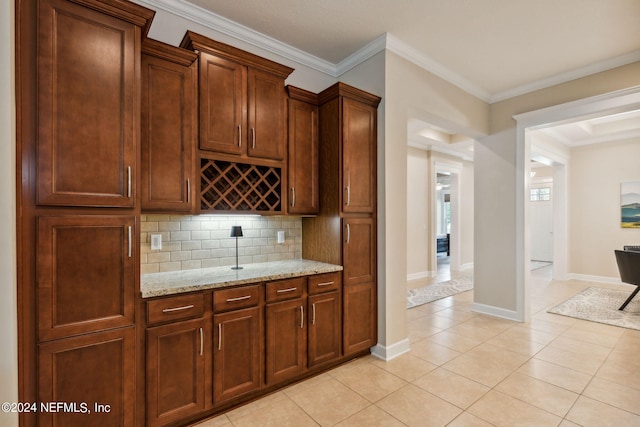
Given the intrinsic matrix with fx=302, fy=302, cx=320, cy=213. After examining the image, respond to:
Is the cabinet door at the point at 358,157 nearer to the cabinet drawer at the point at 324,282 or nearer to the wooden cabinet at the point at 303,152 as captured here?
the wooden cabinet at the point at 303,152

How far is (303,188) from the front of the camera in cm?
288

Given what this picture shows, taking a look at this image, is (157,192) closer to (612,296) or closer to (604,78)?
(604,78)

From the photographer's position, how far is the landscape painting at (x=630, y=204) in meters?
5.80

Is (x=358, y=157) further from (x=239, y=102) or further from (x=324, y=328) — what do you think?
(x=324, y=328)

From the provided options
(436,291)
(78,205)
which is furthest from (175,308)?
(436,291)

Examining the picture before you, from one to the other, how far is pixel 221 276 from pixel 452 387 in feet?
6.76

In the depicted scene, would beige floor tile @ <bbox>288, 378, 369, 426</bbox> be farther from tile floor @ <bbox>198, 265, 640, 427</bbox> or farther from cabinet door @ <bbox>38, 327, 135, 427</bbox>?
cabinet door @ <bbox>38, 327, 135, 427</bbox>

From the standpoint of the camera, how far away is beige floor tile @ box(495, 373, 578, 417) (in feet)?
7.22

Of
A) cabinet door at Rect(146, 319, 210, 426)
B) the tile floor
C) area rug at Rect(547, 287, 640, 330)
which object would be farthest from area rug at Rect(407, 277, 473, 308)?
cabinet door at Rect(146, 319, 210, 426)

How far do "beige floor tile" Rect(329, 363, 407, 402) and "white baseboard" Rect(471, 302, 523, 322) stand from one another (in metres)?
2.38

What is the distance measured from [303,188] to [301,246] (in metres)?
0.73

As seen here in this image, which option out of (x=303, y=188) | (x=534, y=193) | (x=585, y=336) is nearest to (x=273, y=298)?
(x=303, y=188)

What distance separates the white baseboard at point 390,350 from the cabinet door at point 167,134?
2.19m

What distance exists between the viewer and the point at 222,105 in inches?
93.1
